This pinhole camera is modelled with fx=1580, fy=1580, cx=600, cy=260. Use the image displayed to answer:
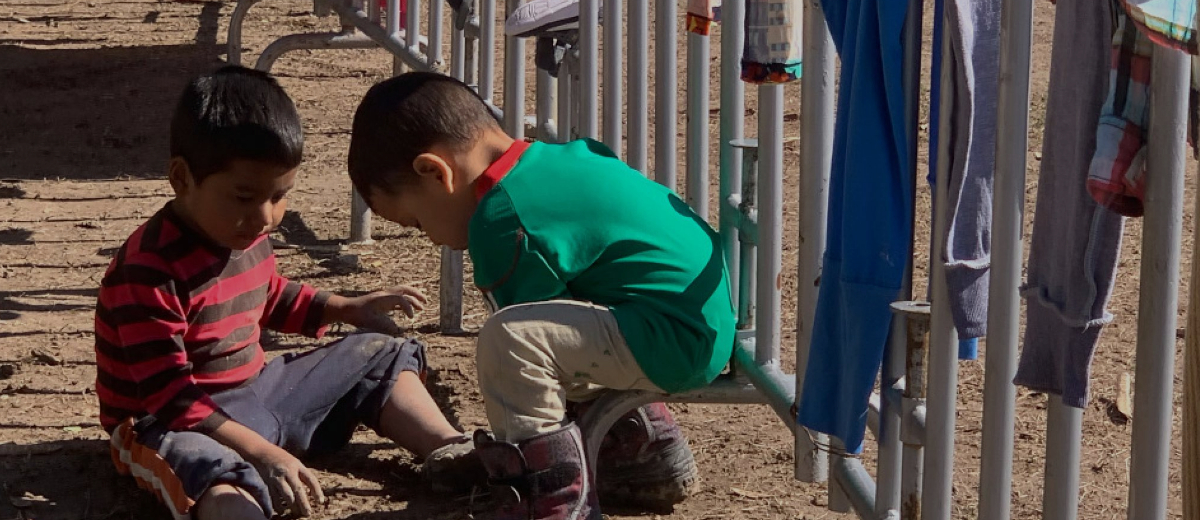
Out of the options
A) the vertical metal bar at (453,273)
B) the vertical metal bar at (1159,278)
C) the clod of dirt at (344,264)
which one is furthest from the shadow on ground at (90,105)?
the vertical metal bar at (1159,278)

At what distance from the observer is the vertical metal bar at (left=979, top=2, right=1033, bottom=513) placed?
175 cm

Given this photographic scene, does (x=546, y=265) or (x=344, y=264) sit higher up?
(x=546, y=265)

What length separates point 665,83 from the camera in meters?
3.04

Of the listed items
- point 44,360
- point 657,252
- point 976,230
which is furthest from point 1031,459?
point 44,360

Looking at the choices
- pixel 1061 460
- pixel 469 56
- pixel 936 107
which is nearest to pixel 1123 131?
pixel 1061 460

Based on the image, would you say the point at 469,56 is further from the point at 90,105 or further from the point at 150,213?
the point at 90,105

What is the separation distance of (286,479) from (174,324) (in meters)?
0.37

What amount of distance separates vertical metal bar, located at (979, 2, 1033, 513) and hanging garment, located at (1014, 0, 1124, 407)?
2.5 inches

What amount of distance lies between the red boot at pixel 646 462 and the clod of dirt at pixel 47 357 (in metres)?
1.61

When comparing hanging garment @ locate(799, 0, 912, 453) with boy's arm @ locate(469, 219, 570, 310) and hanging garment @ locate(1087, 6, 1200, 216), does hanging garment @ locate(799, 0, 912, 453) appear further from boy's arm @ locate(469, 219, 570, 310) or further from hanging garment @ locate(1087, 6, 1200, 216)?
boy's arm @ locate(469, 219, 570, 310)

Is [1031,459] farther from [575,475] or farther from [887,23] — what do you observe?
[887,23]

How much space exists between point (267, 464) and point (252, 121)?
0.65 meters

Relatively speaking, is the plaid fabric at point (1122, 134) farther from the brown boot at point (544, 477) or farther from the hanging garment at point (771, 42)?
the brown boot at point (544, 477)

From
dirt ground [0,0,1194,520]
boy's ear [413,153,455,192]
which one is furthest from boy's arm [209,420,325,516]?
boy's ear [413,153,455,192]
